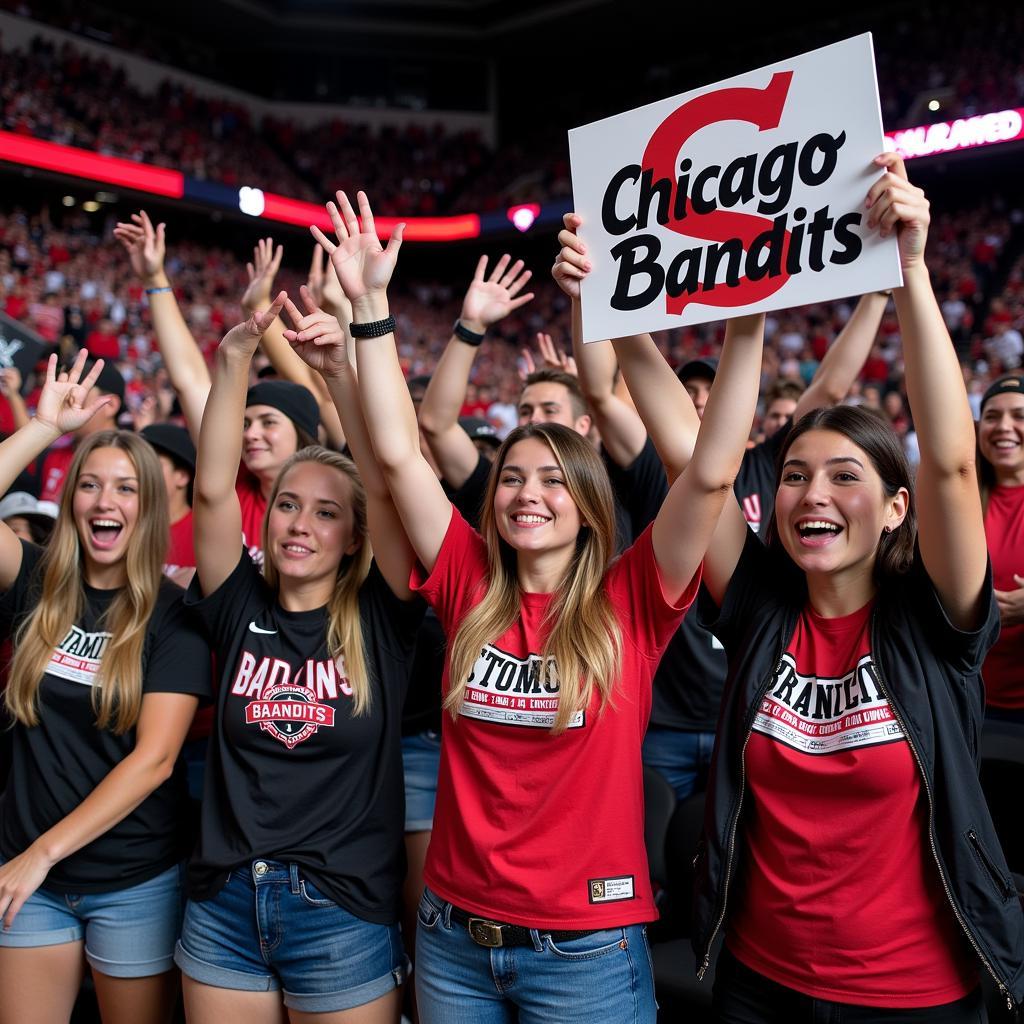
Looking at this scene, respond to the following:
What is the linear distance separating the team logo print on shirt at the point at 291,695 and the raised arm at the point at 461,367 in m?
0.79

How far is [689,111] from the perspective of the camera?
1.89m

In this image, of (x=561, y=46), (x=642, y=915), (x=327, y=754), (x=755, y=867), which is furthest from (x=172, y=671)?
(x=561, y=46)

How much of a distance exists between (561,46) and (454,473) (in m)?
23.6

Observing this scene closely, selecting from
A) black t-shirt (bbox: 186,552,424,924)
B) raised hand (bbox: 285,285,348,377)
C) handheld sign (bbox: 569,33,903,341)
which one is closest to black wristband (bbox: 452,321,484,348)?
raised hand (bbox: 285,285,348,377)

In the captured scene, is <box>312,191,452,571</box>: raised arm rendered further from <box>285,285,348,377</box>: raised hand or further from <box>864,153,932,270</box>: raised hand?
<box>864,153,932,270</box>: raised hand

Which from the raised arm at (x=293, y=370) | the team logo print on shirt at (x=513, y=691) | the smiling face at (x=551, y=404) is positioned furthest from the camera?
the raised arm at (x=293, y=370)

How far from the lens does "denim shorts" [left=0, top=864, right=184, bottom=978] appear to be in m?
2.24

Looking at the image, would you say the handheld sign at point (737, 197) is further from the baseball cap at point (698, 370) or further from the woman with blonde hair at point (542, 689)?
the baseball cap at point (698, 370)

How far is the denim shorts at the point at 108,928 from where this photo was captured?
2.24 meters

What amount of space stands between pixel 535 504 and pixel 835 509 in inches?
23.3

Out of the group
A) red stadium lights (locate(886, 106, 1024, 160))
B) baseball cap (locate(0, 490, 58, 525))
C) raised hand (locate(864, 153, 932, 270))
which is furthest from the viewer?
red stadium lights (locate(886, 106, 1024, 160))

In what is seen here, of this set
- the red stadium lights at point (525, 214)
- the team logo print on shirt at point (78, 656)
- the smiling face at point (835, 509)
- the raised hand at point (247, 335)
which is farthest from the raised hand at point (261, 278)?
the red stadium lights at point (525, 214)

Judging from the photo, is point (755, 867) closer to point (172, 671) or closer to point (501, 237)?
point (172, 671)

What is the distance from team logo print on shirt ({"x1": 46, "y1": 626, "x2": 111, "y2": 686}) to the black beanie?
1.08 m
